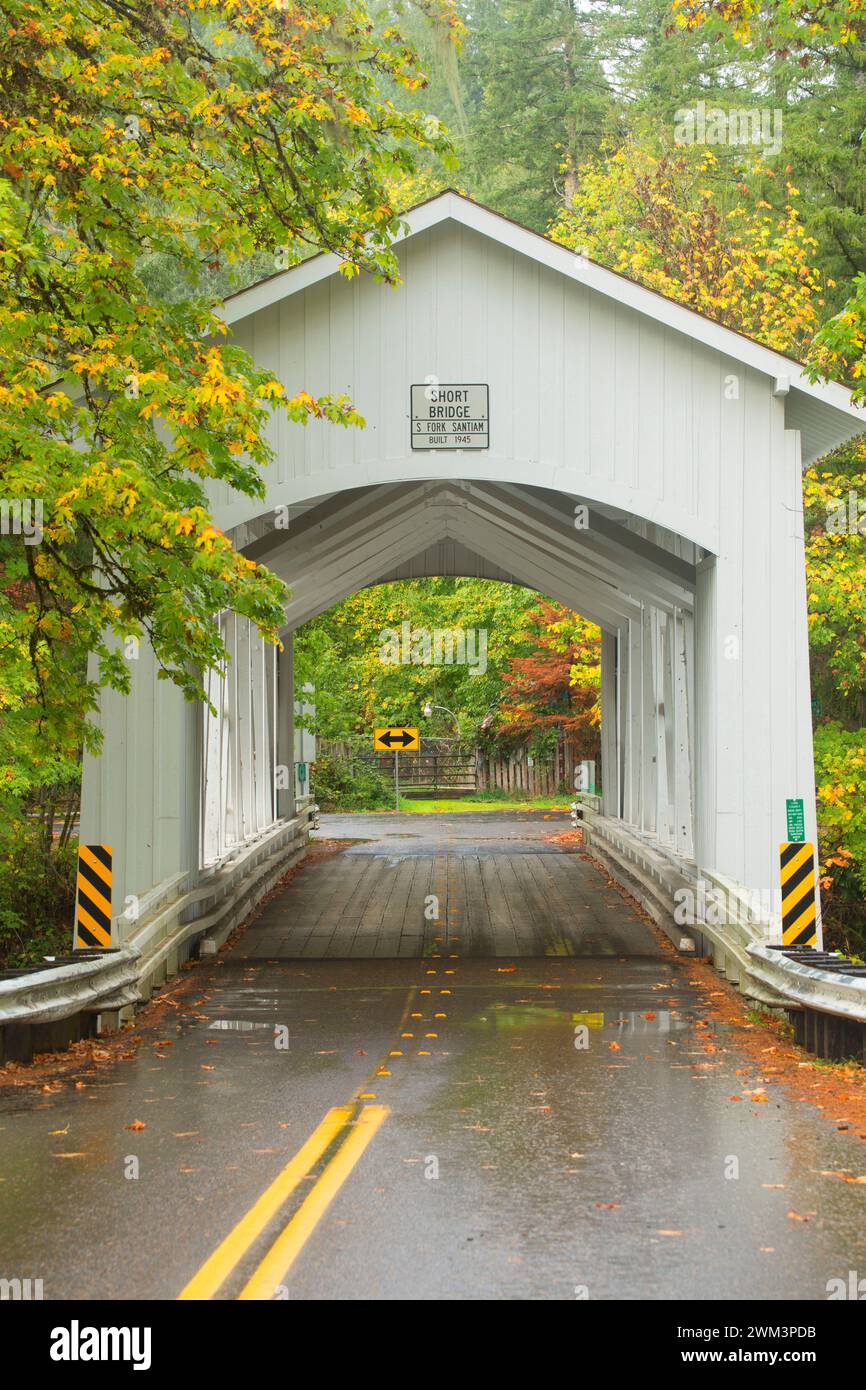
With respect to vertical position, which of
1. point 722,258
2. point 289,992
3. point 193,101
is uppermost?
point 722,258

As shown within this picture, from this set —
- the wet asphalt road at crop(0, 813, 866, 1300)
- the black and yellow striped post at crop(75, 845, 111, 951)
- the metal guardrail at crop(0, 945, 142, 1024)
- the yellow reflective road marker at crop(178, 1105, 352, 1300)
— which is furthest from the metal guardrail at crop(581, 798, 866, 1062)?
the black and yellow striped post at crop(75, 845, 111, 951)

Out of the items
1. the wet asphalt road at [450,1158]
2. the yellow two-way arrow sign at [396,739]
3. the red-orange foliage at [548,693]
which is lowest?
the wet asphalt road at [450,1158]

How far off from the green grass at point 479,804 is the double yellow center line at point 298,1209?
2848 centimetres

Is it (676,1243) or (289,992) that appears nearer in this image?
(676,1243)

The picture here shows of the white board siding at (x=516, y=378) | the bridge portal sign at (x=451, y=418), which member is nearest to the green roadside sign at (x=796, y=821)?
the white board siding at (x=516, y=378)

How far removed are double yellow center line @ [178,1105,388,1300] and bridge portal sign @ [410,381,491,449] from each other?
6.64m

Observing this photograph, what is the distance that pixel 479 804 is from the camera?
1503 inches

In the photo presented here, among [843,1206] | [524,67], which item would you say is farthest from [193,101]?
[524,67]

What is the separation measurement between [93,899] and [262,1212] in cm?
621

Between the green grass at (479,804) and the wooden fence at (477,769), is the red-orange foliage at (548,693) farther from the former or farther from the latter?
the green grass at (479,804)

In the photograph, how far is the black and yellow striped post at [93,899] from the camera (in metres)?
11.0

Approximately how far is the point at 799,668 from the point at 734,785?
1091 millimetres
